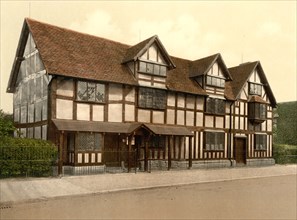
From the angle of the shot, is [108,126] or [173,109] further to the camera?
[173,109]

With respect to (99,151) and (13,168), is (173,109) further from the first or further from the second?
(13,168)

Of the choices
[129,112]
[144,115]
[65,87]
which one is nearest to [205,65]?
[144,115]

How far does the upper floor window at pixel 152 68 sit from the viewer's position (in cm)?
2523

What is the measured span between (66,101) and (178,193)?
9.91m

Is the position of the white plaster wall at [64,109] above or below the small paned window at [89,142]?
above

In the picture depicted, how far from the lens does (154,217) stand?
10.1m

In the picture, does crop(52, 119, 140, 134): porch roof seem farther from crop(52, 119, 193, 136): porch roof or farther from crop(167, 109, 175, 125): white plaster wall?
crop(167, 109, 175, 125): white plaster wall

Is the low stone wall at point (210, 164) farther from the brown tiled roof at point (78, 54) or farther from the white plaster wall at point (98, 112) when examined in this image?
the white plaster wall at point (98, 112)

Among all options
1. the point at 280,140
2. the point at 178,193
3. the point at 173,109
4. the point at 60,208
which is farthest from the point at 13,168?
the point at 280,140

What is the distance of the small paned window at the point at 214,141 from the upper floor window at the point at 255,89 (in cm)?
591

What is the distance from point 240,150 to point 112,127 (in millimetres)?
14633

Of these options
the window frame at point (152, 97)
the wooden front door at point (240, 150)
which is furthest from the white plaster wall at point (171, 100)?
the wooden front door at point (240, 150)

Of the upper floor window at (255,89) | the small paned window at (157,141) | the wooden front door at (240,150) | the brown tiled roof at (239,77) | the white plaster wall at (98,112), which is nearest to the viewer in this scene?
the white plaster wall at (98,112)

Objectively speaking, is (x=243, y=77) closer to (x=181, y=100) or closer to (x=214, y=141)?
(x=214, y=141)
